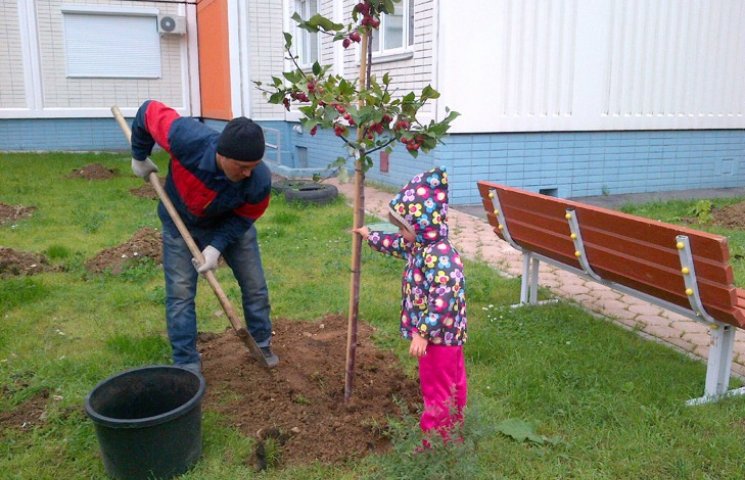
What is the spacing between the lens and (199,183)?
11.5 feet

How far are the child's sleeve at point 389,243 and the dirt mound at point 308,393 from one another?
0.70m

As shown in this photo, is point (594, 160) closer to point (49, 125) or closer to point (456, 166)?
point (456, 166)

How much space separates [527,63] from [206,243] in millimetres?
6559

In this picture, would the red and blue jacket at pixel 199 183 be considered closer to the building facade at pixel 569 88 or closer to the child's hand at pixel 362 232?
the child's hand at pixel 362 232

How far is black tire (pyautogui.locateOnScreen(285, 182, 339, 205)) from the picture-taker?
923 cm

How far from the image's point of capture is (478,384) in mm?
3812

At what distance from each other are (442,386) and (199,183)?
161 cm

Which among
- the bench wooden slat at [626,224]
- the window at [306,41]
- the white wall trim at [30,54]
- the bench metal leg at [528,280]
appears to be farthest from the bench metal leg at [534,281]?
the white wall trim at [30,54]

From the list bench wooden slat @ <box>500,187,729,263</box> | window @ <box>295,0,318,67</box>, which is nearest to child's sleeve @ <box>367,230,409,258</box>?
bench wooden slat @ <box>500,187,729,263</box>

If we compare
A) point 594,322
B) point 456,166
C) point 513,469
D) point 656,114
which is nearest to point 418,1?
point 456,166

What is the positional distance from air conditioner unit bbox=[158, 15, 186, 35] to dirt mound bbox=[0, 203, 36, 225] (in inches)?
403

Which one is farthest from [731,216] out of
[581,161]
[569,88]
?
[569,88]

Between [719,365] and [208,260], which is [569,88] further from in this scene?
[208,260]

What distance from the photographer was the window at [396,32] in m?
9.84
